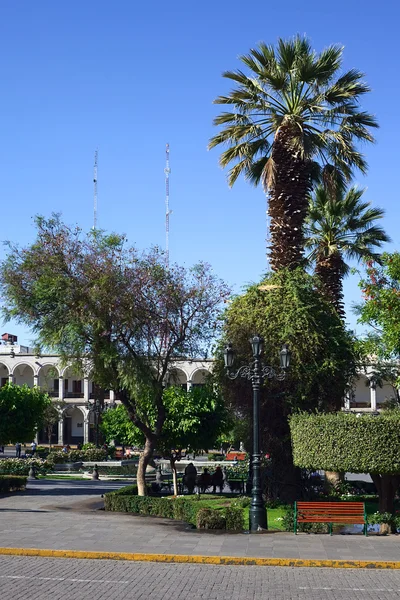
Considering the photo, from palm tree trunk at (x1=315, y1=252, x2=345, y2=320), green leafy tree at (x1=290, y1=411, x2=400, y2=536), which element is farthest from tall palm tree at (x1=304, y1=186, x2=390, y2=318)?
green leafy tree at (x1=290, y1=411, x2=400, y2=536)

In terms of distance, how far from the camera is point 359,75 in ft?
94.1

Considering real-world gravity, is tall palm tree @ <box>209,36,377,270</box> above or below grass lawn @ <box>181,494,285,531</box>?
above

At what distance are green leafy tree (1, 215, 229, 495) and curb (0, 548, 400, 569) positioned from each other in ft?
31.2

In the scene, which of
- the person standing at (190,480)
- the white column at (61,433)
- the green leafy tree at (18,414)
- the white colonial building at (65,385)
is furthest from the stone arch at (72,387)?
the person standing at (190,480)

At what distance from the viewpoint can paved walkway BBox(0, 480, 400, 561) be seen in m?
16.2

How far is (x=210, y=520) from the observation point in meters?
19.6

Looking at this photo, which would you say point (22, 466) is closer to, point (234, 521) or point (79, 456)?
point (79, 456)

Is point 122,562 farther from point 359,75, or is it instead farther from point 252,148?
point 359,75

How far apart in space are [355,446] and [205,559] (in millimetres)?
6008

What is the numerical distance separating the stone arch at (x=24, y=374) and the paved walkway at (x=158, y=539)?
202ft

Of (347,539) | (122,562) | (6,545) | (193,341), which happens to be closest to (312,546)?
(347,539)

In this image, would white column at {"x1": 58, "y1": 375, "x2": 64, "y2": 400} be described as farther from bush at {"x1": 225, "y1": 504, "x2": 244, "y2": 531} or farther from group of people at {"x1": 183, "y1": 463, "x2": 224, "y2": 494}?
bush at {"x1": 225, "y1": 504, "x2": 244, "y2": 531}

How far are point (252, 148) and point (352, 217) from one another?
6.11 m

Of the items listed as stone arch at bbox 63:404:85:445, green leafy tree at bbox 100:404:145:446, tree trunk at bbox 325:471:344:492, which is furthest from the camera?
stone arch at bbox 63:404:85:445
